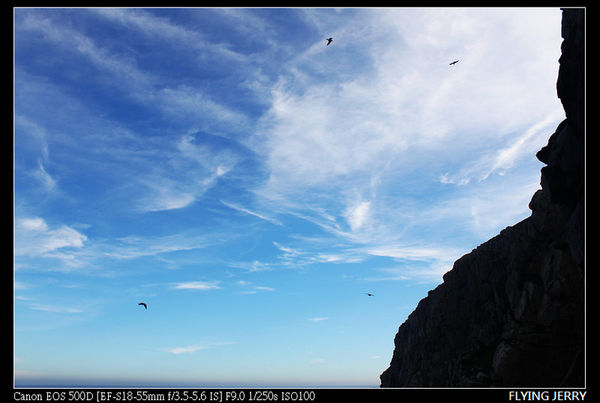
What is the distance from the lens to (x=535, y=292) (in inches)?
2544

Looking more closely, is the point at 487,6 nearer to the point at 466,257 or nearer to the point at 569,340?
the point at 569,340

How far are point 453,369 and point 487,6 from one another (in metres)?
81.2

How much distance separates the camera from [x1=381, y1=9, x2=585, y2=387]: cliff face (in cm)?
5166

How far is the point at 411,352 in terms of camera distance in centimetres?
11431

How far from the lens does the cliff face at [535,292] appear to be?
51656mm

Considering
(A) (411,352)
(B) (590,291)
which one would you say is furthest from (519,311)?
(A) (411,352)

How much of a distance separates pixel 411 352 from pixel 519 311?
53.7 meters
